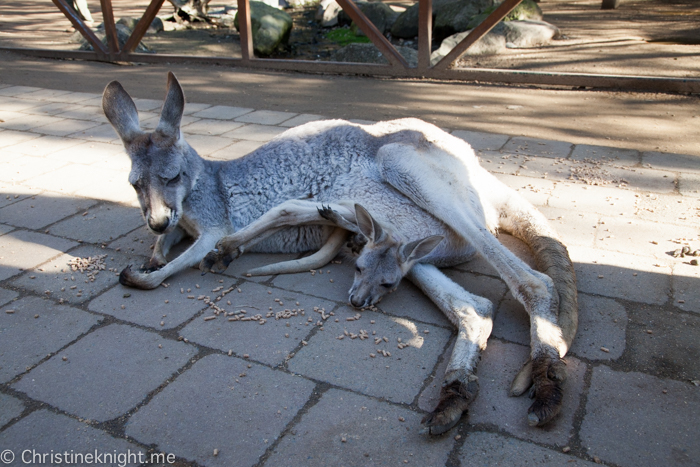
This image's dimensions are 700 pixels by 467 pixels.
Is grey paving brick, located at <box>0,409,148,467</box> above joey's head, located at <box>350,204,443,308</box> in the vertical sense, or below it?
below

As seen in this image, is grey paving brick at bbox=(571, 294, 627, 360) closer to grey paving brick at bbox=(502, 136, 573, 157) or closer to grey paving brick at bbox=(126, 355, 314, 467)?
grey paving brick at bbox=(126, 355, 314, 467)

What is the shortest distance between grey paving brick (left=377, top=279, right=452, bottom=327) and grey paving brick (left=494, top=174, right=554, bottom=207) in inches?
54.9

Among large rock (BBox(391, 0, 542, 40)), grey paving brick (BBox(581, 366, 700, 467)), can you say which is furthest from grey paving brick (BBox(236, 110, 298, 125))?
large rock (BBox(391, 0, 542, 40))

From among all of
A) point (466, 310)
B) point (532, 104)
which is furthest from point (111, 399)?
point (532, 104)

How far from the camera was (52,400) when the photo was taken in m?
2.15

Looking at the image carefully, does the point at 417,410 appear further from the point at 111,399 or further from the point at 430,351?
the point at 111,399

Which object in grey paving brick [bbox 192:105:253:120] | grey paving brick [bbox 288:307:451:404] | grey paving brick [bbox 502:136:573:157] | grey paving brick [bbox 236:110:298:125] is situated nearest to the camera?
grey paving brick [bbox 288:307:451:404]

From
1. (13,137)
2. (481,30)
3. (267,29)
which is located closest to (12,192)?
(13,137)

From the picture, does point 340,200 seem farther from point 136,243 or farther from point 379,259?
point 136,243

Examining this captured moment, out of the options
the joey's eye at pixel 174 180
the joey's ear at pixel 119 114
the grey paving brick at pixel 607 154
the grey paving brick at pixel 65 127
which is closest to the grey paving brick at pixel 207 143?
the grey paving brick at pixel 65 127

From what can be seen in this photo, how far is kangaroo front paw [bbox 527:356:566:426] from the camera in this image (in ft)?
6.37

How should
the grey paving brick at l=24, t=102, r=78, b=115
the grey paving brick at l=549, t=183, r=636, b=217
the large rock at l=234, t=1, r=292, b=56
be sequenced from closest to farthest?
1. the grey paving brick at l=549, t=183, r=636, b=217
2. the grey paving brick at l=24, t=102, r=78, b=115
3. the large rock at l=234, t=1, r=292, b=56

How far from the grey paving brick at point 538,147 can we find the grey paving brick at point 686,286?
1.81 metres

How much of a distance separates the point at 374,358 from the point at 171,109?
5.75 feet
